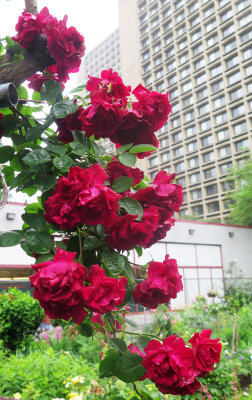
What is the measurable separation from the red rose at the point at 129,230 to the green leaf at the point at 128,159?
4.3 inches

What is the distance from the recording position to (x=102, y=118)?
808 mm

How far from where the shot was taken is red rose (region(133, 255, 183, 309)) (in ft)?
2.55

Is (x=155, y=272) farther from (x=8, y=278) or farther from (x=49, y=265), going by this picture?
(x=8, y=278)

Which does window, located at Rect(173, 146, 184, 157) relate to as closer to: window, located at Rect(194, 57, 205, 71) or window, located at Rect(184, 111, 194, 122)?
window, located at Rect(184, 111, 194, 122)

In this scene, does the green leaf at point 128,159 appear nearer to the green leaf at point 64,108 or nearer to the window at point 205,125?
the green leaf at point 64,108

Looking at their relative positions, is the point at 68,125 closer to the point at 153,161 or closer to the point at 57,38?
the point at 57,38

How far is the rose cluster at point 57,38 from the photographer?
3.12 feet

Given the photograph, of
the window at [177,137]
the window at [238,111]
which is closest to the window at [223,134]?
the window at [238,111]

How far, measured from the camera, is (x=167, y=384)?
68 cm

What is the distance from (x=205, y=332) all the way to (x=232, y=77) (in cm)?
3869

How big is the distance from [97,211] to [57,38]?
540 millimetres

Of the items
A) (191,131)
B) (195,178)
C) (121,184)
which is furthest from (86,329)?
(191,131)

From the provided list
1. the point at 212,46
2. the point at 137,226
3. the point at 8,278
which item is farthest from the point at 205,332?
the point at 212,46

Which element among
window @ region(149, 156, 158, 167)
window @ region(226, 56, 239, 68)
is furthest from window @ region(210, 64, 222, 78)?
window @ region(149, 156, 158, 167)
